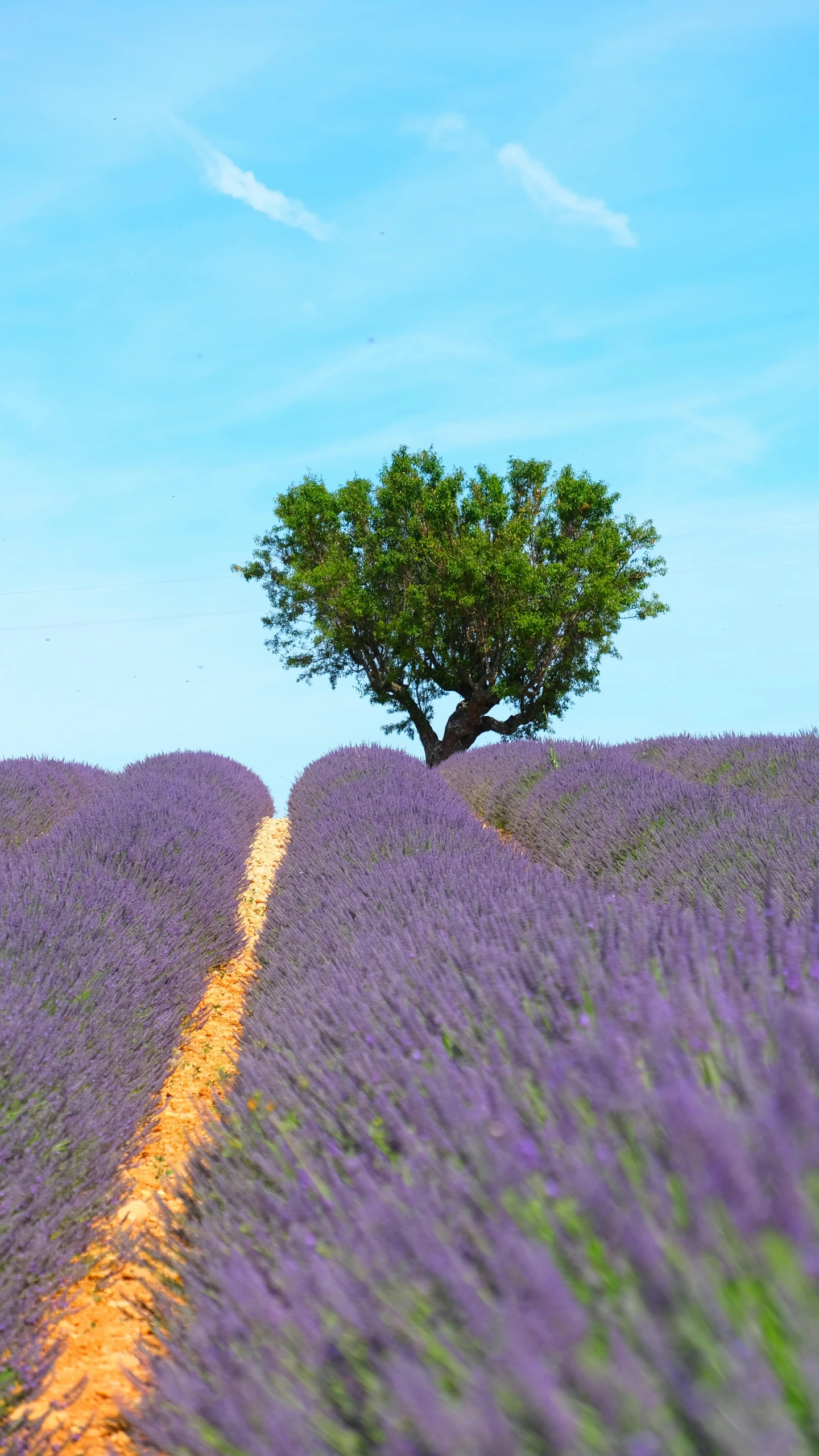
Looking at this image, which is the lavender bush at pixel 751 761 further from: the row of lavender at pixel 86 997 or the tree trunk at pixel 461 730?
the tree trunk at pixel 461 730

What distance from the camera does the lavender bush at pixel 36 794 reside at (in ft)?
31.4

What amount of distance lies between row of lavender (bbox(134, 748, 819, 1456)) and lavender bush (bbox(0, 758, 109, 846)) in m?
7.28

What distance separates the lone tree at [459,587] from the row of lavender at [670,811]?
5.02 meters

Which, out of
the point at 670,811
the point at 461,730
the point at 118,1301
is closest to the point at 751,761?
the point at 670,811

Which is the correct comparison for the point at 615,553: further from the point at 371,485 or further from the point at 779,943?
the point at 779,943

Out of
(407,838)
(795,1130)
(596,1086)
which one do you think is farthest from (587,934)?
(407,838)

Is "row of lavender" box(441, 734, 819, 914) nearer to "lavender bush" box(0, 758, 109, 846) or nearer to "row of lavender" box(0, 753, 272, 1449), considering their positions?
"row of lavender" box(0, 753, 272, 1449)

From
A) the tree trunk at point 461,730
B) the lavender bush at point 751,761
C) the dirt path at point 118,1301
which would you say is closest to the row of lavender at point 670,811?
the lavender bush at point 751,761

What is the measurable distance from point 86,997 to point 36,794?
23.4 feet

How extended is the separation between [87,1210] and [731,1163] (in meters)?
2.40

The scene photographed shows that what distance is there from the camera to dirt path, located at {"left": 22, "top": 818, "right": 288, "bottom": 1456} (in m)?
2.32

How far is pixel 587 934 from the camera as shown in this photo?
2.84 m

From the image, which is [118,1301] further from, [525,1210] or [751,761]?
[751,761]

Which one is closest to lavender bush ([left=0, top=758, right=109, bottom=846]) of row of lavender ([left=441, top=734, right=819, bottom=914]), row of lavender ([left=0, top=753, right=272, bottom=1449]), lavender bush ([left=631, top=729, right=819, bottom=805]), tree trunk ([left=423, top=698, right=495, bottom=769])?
row of lavender ([left=0, top=753, right=272, bottom=1449])
